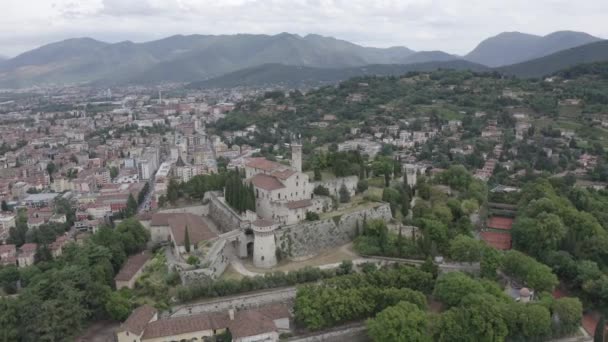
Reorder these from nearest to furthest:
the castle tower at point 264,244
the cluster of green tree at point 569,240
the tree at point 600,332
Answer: the tree at point 600,332 → the cluster of green tree at point 569,240 → the castle tower at point 264,244

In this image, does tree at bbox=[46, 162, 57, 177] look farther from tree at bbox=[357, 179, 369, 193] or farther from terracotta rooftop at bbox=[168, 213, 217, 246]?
tree at bbox=[357, 179, 369, 193]

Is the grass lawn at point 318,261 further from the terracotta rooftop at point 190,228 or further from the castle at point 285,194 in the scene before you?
the terracotta rooftop at point 190,228

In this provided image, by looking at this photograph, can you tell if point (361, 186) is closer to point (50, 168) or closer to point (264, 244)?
point (264, 244)

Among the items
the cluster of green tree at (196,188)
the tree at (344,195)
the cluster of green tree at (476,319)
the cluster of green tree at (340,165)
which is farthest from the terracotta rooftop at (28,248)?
the cluster of green tree at (476,319)

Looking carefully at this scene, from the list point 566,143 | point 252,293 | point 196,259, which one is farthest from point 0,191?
point 566,143

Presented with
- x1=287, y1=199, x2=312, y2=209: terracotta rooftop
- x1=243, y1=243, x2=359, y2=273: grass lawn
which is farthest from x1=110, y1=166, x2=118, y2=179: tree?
x1=243, y1=243, x2=359, y2=273: grass lawn

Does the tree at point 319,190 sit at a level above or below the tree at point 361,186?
above
